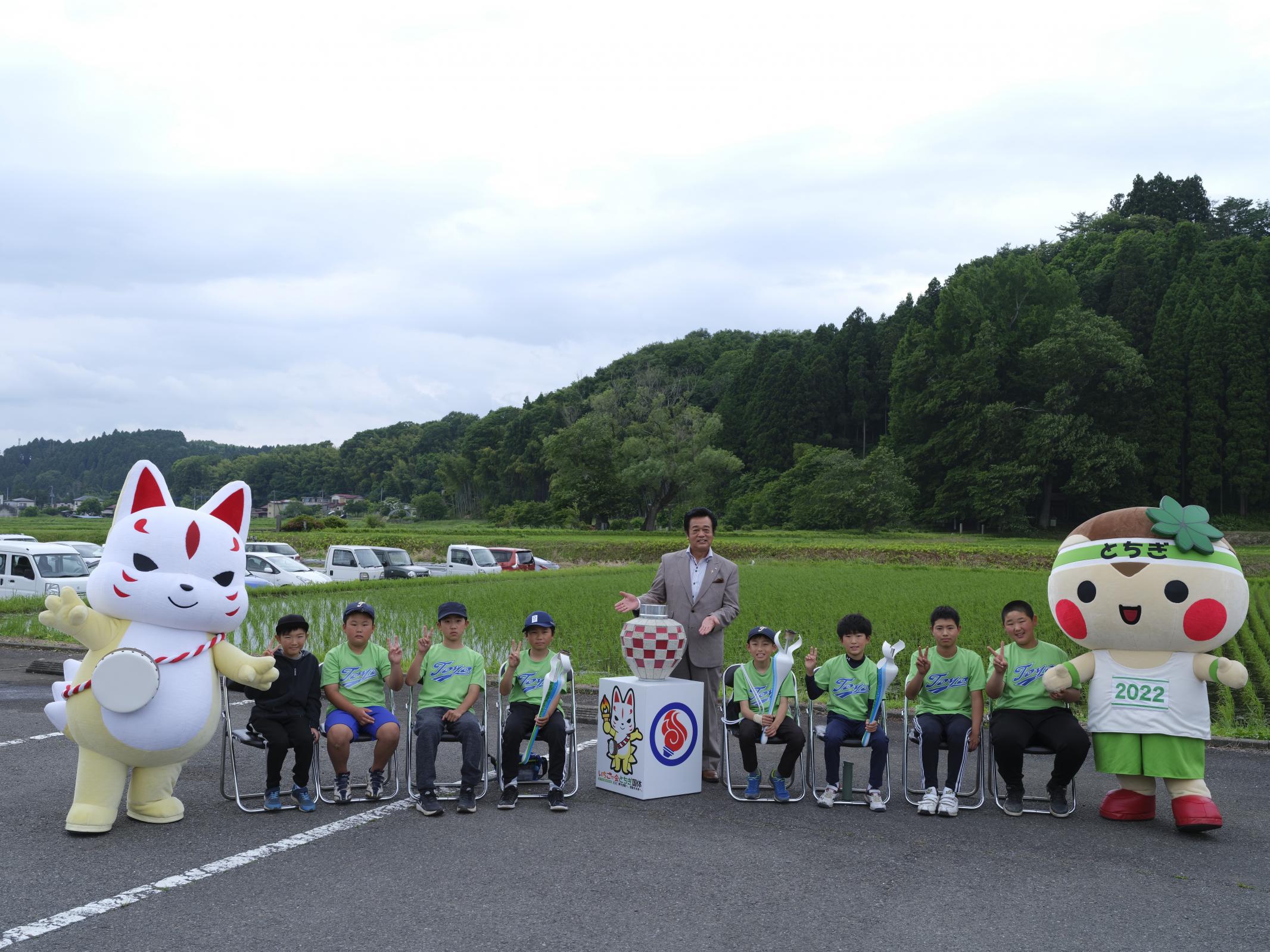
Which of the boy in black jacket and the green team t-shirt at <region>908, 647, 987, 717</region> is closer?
the boy in black jacket

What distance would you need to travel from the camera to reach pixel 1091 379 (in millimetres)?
50875

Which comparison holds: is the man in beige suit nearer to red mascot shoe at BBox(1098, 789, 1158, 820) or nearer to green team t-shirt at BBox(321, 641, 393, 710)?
green team t-shirt at BBox(321, 641, 393, 710)

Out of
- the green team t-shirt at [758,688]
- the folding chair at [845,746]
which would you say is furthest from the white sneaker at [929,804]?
the green team t-shirt at [758,688]

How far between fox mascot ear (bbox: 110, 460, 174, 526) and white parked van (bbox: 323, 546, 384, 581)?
20.2 m

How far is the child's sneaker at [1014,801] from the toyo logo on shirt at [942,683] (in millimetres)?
620

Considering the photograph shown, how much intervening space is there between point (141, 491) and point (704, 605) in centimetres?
348

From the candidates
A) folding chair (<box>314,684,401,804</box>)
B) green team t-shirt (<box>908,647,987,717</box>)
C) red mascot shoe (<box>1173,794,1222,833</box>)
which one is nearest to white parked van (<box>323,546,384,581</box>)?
folding chair (<box>314,684,401,804</box>)

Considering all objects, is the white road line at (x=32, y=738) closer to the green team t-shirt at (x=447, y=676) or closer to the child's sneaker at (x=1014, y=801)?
the green team t-shirt at (x=447, y=676)

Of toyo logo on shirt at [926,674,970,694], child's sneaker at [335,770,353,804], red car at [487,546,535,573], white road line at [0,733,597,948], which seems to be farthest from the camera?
red car at [487,546,535,573]

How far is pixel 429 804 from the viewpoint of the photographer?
17.7 feet

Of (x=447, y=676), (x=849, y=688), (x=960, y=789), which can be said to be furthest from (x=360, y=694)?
(x=960, y=789)

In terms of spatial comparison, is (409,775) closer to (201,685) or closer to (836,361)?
(201,685)

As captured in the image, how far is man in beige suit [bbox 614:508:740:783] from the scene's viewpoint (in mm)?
6398

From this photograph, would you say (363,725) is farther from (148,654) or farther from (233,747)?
(148,654)
